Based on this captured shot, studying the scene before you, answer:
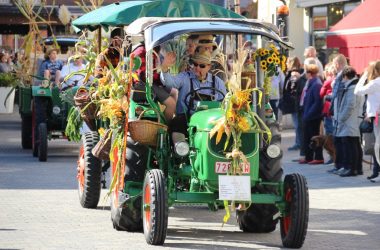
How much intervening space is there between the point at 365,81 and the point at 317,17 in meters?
16.5

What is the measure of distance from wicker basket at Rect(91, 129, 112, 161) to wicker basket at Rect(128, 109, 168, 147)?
0.98 metres

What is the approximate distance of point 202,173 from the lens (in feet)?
37.3

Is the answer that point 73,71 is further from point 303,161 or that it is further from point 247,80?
point 247,80

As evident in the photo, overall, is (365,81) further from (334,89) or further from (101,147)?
(101,147)

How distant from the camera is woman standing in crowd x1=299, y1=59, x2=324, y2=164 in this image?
2047cm

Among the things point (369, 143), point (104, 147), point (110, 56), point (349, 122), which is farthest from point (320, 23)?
point (104, 147)

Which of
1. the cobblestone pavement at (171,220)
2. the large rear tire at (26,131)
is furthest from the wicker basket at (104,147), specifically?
the large rear tire at (26,131)

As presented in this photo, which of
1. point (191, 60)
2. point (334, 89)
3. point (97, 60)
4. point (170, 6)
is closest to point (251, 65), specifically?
point (191, 60)

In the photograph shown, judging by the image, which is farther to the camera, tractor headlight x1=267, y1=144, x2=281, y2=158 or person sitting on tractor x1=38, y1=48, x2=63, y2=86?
person sitting on tractor x1=38, y1=48, x2=63, y2=86

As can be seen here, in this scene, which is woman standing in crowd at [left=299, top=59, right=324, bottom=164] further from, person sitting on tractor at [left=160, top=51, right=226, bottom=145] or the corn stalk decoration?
the corn stalk decoration

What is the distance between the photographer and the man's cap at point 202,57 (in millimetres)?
12461

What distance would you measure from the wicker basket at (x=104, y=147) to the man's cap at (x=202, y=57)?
1201 mm

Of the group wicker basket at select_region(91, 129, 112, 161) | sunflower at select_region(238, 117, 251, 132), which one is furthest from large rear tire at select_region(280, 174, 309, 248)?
wicker basket at select_region(91, 129, 112, 161)

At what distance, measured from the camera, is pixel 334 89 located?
18.7 meters
